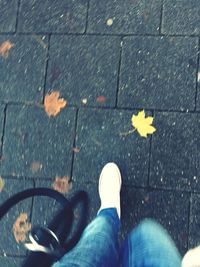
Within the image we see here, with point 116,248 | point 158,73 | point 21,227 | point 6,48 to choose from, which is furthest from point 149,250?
point 6,48

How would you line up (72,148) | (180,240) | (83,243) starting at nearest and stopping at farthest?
(83,243) → (180,240) → (72,148)

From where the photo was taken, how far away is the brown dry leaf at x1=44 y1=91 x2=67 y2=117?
2402mm

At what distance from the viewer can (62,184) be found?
235cm

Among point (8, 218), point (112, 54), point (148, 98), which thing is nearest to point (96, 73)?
point (112, 54)

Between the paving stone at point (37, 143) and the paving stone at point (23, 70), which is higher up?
the paving stone at point (23, 70)

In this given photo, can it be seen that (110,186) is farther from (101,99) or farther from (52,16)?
(52,16)

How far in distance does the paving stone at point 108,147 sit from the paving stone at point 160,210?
0.07 m

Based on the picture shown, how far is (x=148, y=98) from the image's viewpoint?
232cm

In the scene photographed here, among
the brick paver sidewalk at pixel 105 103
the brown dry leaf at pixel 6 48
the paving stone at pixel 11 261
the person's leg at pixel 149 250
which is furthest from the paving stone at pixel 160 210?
the brown dry leaf at pixel 6 48

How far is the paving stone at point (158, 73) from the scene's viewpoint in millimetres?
2297

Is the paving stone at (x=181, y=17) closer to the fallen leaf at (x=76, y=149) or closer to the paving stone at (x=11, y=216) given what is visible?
the fallen leaf at (x=76, y=149)

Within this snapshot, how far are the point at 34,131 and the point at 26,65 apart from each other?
0.35 meters

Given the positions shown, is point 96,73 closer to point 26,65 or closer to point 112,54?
point 112,54

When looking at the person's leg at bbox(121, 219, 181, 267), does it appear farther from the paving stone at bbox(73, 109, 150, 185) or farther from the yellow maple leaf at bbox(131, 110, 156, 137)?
the yellow maple leaf at bbox(131, 110, 156, 137)
